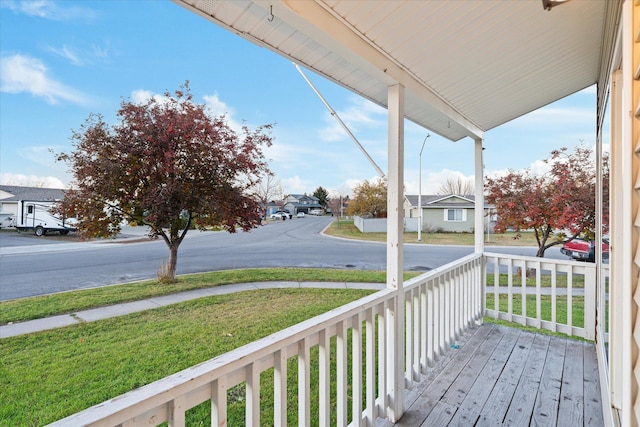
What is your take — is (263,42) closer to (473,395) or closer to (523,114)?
(473,395)

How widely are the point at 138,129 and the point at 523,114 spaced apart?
4702mm

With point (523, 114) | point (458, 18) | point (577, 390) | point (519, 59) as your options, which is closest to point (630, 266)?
point (458, 18)

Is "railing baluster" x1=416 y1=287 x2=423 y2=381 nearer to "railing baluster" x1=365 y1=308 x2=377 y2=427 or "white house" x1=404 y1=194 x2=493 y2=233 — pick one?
"railing baluster" x1=365 y1=308 x2=377 y2=427

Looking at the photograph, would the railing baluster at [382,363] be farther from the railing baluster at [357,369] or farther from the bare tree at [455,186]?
the bare tree at [455,186]

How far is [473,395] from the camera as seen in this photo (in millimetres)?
2057

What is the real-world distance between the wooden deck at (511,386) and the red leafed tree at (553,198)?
279 centimetres

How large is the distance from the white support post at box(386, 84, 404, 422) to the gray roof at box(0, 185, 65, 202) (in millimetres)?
4594

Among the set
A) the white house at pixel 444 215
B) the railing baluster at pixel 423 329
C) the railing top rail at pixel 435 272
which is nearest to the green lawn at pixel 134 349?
the railing baluster at pixel 423 329

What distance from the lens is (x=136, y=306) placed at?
13.0 feet

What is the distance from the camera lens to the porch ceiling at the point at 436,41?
1.25 meters

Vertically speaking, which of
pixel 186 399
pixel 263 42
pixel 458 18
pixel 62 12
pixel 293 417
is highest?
pixel 62 12

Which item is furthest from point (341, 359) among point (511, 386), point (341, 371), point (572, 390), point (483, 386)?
point (572, 390)

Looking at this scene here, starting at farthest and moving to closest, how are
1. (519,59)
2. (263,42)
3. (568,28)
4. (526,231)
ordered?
(526,231) < (519,59) < (568,28) < (263,42)

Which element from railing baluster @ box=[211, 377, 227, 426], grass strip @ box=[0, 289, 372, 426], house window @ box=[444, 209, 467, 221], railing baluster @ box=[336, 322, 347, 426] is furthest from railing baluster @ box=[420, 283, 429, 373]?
house window @ box=[444, 209, 467, 221]
